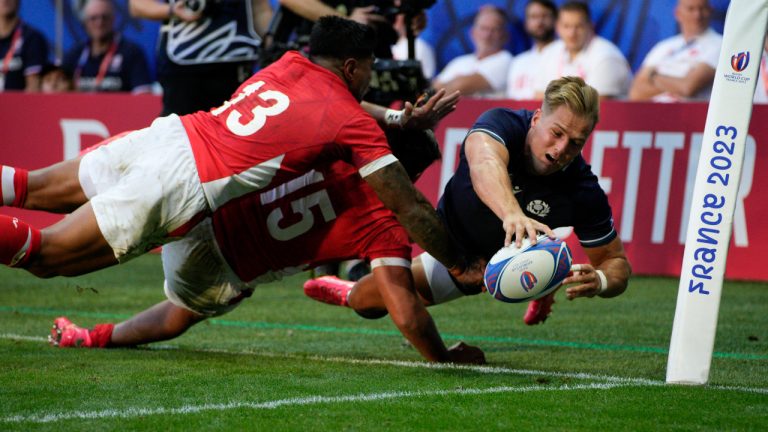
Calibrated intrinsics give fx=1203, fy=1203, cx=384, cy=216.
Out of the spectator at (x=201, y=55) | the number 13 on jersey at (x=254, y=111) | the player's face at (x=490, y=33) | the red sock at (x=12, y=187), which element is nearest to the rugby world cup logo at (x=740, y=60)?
the number 13 on jersey at (x=254, y=111)

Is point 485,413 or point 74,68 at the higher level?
point 485,413

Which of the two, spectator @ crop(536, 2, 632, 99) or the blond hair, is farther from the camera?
spectator @ crop(536, 2, 632, 99)

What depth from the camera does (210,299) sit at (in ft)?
Result: 20.0

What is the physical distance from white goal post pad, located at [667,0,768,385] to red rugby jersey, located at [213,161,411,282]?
1.43 m

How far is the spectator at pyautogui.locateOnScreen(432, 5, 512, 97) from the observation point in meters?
→ 13.0

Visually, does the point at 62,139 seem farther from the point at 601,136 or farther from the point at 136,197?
the point at 136,197

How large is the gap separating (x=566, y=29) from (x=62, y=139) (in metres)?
5.26

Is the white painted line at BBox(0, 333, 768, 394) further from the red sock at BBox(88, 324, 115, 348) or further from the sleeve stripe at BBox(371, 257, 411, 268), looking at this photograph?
the sleeve stripe at BBox(371, 257, 411, 268)

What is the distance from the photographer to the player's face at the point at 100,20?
15711mm

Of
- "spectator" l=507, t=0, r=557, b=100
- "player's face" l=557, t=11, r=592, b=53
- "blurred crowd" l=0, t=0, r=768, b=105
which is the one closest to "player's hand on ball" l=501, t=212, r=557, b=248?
"blurred crowd" l=0, t=0, r=768, b=105

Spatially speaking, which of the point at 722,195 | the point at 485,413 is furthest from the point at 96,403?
the point at 722,195

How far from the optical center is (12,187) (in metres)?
5.60

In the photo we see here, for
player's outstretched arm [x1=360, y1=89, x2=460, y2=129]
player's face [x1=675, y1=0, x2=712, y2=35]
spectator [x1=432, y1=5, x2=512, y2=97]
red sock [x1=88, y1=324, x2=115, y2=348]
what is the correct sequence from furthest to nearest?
spectator [x1=432, y1=5, x2=512, y2=97] → player's face [x1=675, y1=0, x2=712, y2=35] → red sock [x1=88, y1=324, x2=115, y2=348] → player's outstretched arm [x1=360, y1=89, x2=460, y2=129]

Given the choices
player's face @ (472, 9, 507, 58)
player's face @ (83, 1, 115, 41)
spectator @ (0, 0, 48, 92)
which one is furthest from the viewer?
player's face @ (83, 1, 115, 41)
